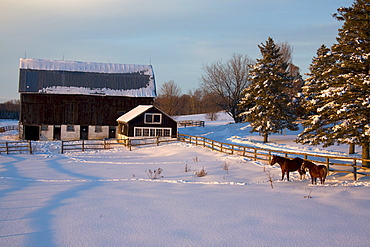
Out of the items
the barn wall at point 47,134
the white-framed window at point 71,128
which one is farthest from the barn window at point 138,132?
the barn wall at point 47,134

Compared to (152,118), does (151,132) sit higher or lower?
lower

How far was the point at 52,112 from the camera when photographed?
43.8 m

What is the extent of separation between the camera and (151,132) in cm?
3909

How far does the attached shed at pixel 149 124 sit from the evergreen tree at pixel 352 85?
22958 mm

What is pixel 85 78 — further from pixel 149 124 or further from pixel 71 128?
pixel 149 124

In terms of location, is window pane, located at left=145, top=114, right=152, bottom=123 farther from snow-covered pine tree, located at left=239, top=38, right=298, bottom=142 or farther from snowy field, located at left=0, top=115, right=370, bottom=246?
snowy field, located at left=0, top=115, right=370, bottom=246

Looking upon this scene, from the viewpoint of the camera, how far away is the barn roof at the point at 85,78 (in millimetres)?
44375

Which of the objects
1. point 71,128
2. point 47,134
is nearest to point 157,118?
point 71,128

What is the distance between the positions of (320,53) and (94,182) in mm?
31451

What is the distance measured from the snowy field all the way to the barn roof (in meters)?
32.2

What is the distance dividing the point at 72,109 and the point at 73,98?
1542 millimetres

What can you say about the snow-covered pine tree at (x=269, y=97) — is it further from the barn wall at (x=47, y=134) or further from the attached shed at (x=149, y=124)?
the barn wall at (x=47, y=134)

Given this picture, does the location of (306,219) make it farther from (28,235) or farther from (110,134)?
(110,134)

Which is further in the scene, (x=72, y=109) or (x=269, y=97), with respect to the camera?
(x=72, y=109)
